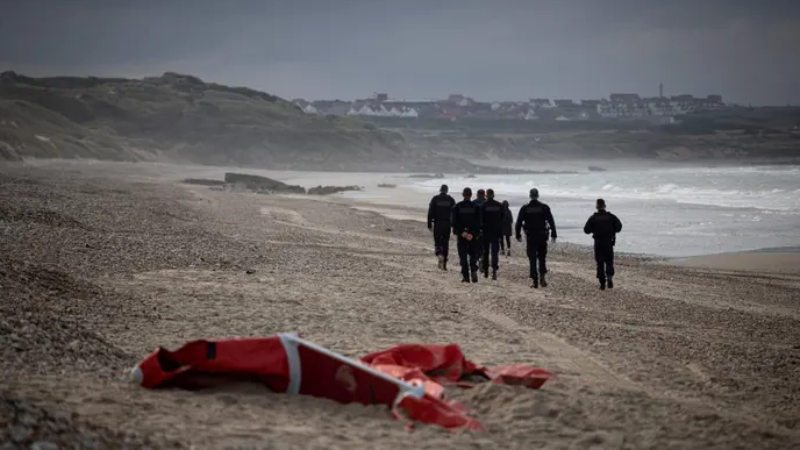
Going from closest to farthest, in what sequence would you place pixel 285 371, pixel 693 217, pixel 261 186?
pixel 285 371, pixel 693 217, pixel 261 186

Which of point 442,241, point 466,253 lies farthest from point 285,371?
point 442,241

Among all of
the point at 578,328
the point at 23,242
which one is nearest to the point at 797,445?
the point at 578,328

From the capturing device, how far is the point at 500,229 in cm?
1694

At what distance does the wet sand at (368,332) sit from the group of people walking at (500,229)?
16.7 inches

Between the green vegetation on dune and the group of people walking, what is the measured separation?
8008cm

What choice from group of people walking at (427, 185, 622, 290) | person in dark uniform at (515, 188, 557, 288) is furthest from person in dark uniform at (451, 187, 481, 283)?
person in dark uniform at (515, 188, 557, 288)

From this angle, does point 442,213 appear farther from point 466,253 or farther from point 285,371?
point 285,371

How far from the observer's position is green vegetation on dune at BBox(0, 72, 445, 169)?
11012cm

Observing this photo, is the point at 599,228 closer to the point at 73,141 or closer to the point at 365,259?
the point at 365,259

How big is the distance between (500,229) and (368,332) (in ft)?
23.2

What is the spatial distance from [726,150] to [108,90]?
3647 inches

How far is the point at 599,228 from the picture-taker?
1619cm

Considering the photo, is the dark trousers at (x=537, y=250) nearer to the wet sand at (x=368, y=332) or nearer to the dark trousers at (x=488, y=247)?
the wet sand at (x=368, y=332)

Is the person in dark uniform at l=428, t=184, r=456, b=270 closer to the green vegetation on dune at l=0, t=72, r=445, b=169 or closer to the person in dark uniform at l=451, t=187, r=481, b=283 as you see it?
the person in dark uniform at l=451, t=187, r=481, b=283
